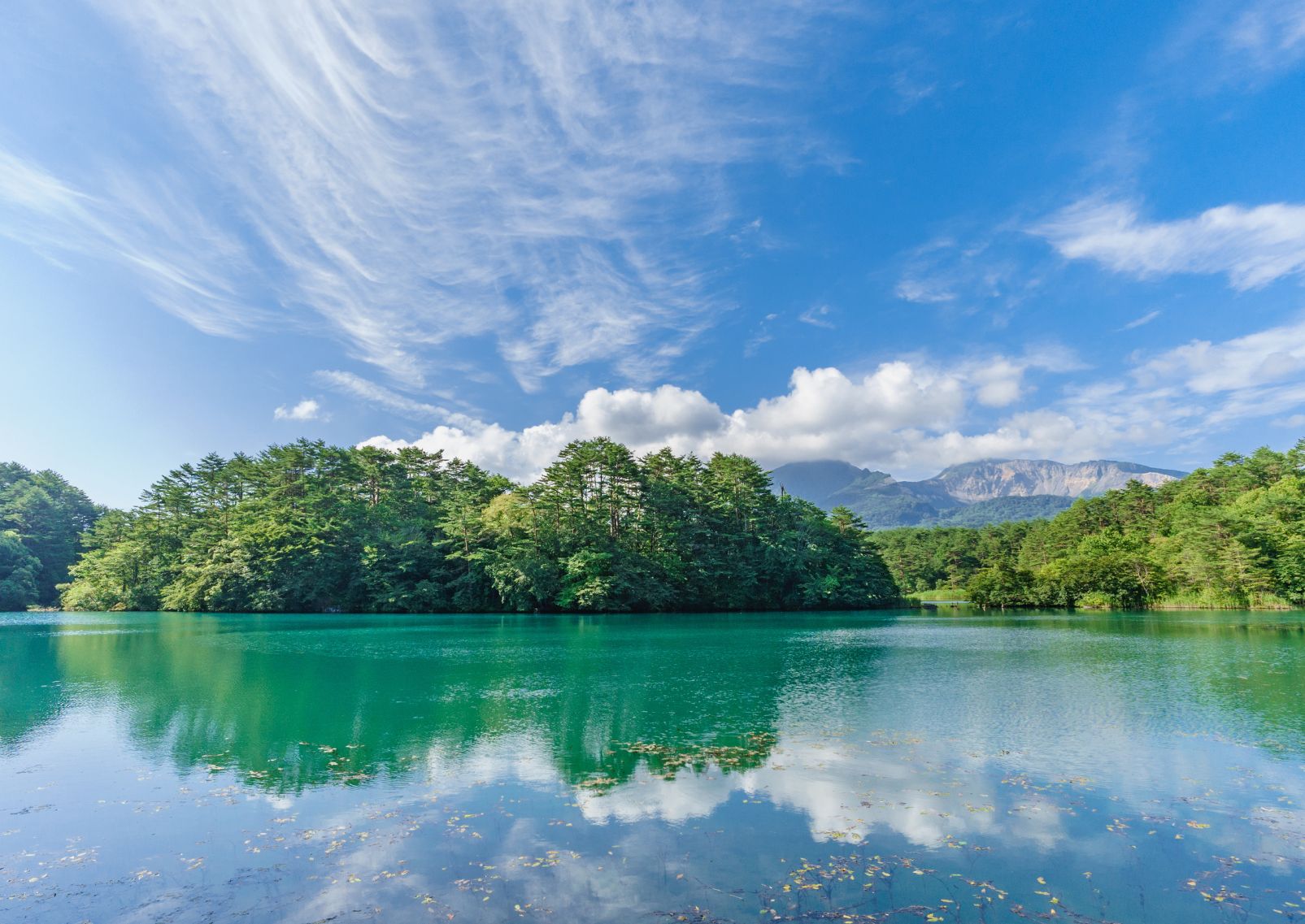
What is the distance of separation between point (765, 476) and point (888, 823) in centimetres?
5404

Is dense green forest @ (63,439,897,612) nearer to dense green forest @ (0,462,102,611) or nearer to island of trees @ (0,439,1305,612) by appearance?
island of trees @ (0,439,1305,612)

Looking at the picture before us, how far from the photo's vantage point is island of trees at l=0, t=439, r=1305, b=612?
5188 cm

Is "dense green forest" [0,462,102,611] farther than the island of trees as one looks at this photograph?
Yes

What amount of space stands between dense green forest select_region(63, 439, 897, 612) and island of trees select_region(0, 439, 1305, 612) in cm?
15

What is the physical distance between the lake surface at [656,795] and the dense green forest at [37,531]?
55.3 m

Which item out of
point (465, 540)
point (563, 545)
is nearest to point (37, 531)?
point (465, 540)

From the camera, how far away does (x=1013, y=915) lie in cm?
571

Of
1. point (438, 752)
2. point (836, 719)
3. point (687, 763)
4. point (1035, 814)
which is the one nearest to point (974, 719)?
point (836, 719)

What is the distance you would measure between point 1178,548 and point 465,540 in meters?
56.6

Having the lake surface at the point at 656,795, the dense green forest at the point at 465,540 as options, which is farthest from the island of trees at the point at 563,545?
the lake surface at the point at 656,795

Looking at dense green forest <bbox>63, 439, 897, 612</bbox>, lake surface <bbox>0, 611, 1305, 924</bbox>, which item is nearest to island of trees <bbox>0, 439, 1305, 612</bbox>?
dense green forest <bbox>63, 439, 897, 612</bbox>

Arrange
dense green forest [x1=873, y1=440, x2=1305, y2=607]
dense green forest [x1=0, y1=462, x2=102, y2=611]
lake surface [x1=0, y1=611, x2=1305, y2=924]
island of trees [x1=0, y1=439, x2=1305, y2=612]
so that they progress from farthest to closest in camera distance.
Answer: dense green forest [x1=0, y1=462, x2=102, y2=611]
island of trees [x1=0, y1=439, x2=1305, y2=612]
dense green forest [x1=873, y1=440, x2=1305, y2=607]
lake surface [x1=0, y1=611, x2=1305, y2=924]

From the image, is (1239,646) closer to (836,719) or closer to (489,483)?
(836,719)

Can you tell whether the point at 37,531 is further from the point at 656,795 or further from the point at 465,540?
the point at 656,795
